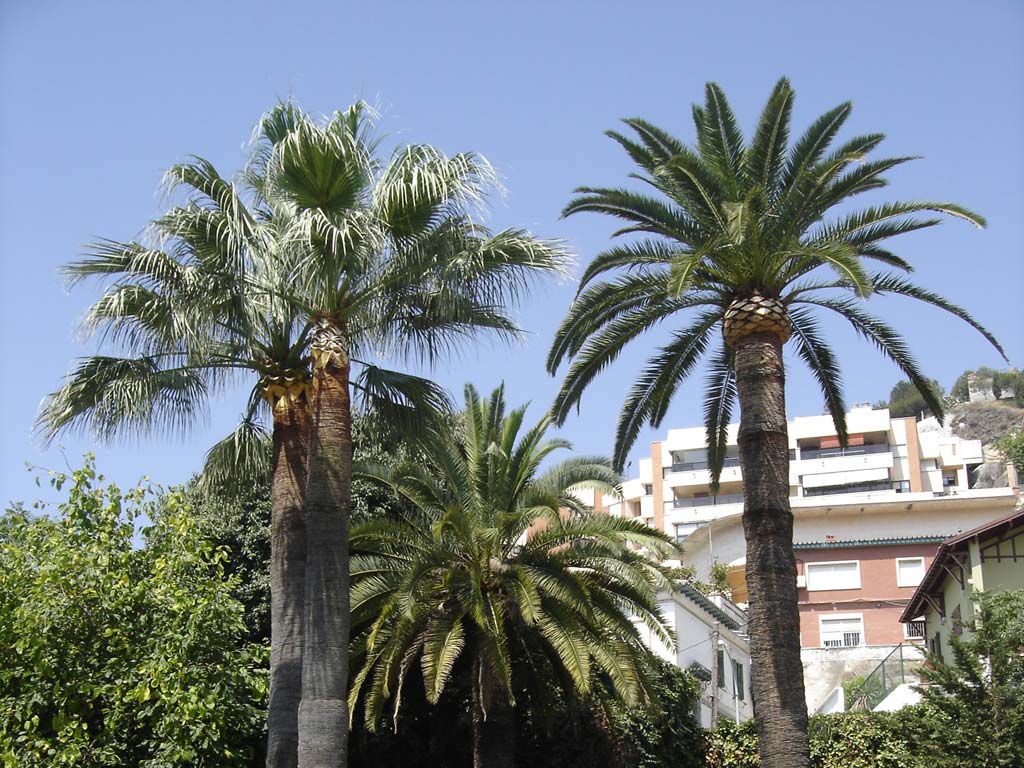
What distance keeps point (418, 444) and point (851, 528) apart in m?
44.4

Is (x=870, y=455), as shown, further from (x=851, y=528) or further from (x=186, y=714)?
(x=186, y=714)

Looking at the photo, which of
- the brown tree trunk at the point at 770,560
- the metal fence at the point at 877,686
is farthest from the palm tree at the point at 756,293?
the metal fence at the point at 877,686

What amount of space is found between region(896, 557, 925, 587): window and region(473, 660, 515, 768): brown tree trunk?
37.8 meters

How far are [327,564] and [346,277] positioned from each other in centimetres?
404

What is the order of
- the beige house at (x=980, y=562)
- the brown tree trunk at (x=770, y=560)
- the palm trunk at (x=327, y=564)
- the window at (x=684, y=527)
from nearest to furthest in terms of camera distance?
the palm trunk at (x=327, y=564), the brown tree trunk at (x=770, y=560), the beige house at (x=980, y=562), the window at (x=684, y=527)

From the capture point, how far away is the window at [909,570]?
56.2m

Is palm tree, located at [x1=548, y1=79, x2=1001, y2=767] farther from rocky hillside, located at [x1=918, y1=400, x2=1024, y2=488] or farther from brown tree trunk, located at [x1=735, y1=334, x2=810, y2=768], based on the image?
rocky hillside, located at [x1=918, y1=400, x2=1024, y2=488]

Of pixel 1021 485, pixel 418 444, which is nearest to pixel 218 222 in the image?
pixel 418 444

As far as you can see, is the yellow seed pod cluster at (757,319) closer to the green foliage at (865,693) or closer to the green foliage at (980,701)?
→ the green foliage at (980,701)

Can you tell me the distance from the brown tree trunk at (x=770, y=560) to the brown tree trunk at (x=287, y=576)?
21.0 feet

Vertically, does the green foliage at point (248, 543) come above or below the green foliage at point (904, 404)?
below

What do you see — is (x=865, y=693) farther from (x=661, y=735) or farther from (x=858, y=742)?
(x=661, y=735)

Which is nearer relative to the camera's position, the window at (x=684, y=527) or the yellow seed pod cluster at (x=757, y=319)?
the yellow seed pod cluster at (x=757, y=319)

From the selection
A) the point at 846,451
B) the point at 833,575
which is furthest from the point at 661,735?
the point at 846,451
